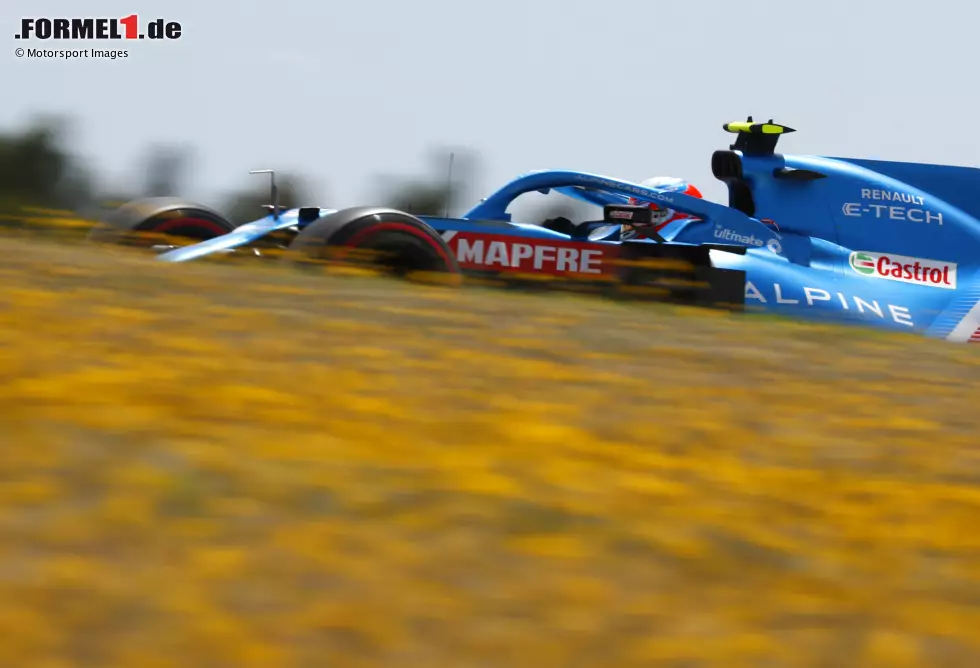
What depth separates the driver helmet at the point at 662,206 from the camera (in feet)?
30.2

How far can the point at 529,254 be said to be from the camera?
8352 mm

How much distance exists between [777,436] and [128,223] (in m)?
7.01

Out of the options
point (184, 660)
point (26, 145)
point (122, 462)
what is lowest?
point (184, 660)

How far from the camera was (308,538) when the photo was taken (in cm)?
207

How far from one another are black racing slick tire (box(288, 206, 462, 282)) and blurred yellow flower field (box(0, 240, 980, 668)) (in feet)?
12.1

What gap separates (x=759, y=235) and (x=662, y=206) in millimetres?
691

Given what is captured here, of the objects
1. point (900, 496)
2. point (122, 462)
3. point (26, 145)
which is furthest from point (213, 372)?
point (26, 145)

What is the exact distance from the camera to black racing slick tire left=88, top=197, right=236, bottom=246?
9086mm

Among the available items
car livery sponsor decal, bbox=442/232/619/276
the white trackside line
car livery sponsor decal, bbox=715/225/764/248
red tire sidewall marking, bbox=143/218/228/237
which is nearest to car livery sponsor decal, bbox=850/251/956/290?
the white trackside line

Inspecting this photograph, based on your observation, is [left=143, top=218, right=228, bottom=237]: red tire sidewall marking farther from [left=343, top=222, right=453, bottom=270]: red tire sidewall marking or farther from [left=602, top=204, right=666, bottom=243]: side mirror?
[left=602, top=204, right=666, bottom=243]: side mirror

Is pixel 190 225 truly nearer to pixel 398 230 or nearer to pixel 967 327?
pixel 398 230

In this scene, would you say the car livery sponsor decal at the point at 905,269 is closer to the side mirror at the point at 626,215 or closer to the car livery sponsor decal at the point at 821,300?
the car livery sponsor decal at the point at 821,300

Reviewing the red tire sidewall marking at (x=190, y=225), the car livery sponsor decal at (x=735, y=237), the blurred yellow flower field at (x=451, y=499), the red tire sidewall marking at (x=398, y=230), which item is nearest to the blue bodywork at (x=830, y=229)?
the car livery sponsor decal at (x=735, y=237)

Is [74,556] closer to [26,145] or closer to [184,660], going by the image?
[184,660]
